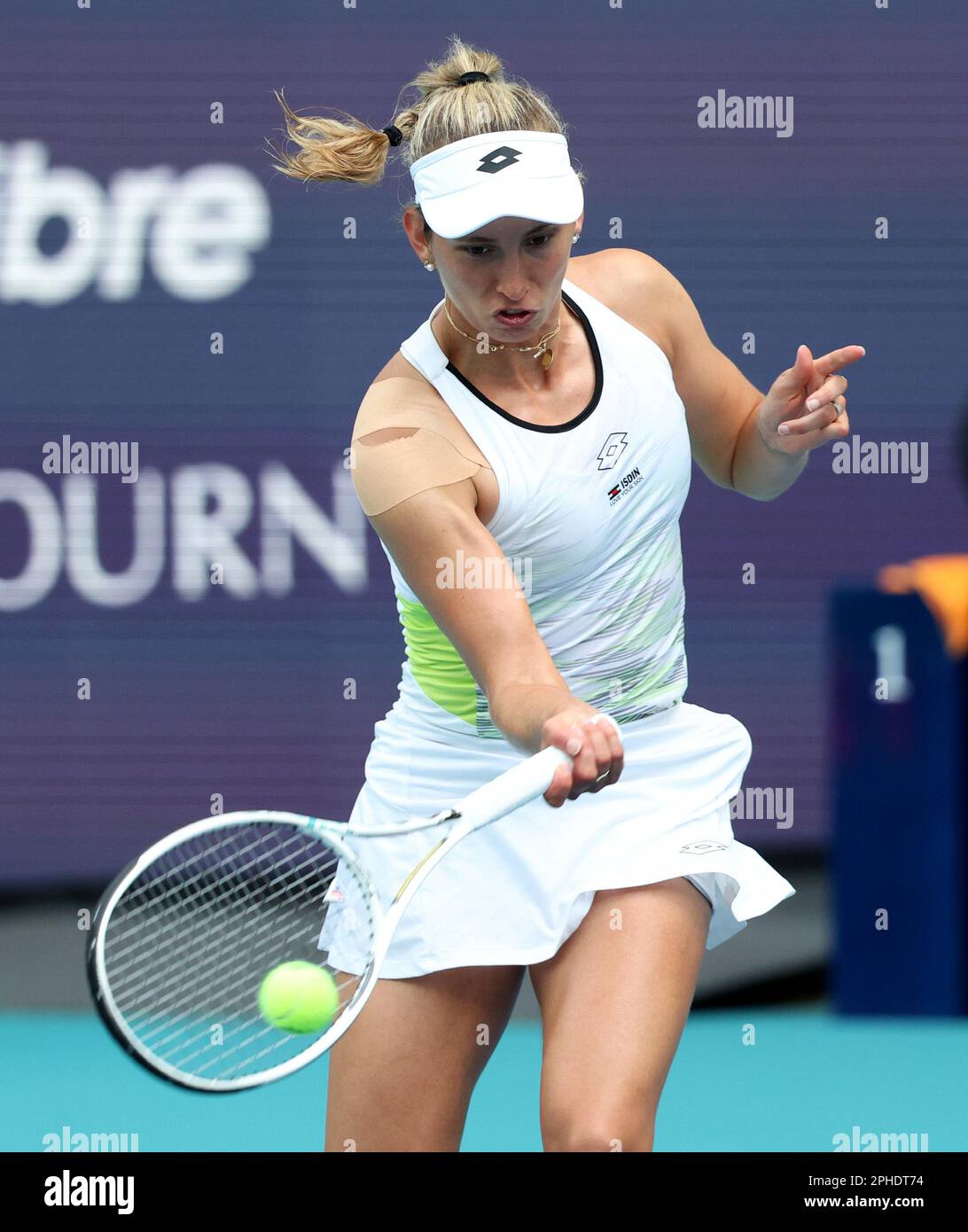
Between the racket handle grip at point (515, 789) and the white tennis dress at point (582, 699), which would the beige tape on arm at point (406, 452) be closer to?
the white tennis dress at point (582, 699)

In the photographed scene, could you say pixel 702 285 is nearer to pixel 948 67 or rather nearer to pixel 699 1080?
pixel 948 67

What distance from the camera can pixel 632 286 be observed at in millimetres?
2943

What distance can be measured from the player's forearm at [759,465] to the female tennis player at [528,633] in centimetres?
4

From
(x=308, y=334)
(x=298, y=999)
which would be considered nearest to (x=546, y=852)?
(x=298, y=999)

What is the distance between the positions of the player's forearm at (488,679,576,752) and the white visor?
59 cm

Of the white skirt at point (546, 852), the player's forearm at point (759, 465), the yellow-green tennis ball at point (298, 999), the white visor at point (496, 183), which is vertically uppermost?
the white visor at point (496, 183)

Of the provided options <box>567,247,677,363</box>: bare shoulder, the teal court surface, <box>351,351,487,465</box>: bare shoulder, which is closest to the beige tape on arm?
<box>351,351,487,465</box>: bare shoulder

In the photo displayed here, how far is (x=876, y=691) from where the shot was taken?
5.47 meters

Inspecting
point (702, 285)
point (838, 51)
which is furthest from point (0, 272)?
point (838, 51)

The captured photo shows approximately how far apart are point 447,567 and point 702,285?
11.1 feet

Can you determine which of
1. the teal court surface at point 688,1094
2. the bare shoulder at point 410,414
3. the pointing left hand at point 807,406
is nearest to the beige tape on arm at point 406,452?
the bare shoulder at point 410,414

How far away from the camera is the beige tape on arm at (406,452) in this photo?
2.62m

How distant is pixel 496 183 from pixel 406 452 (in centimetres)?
36

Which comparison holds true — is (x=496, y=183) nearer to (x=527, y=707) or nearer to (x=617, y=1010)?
(x=527, y=707)
